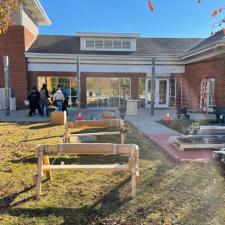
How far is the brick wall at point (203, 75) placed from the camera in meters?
14.6

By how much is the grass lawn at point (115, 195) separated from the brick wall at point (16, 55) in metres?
13.2

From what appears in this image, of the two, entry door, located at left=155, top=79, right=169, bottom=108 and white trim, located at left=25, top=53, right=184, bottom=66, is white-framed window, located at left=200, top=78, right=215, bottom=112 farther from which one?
white trim, located at left=25, top=53, right=184, bottom=66

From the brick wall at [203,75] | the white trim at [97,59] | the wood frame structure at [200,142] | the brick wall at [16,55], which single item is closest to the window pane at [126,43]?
the white trim at [97,59]

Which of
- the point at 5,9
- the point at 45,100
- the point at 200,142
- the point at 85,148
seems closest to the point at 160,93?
the point at 45,100

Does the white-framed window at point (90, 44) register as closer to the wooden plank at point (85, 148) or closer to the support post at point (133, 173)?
the wooden plank at point (85, 148)

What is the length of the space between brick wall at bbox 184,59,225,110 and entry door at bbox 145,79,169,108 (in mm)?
1670

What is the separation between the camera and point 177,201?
399 centimetres

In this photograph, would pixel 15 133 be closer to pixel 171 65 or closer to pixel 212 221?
pixel 212 221

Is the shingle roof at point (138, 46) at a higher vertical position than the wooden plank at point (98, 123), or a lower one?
higher

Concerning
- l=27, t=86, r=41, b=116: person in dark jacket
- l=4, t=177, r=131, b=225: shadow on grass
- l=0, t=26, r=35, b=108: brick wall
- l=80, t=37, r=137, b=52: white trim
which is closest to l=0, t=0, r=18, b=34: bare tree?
l=4, t=177, r=131, b=225: shadow on grass

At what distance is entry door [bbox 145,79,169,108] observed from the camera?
66.2 feet

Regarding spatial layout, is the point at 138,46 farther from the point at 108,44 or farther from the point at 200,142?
the point at 200,142

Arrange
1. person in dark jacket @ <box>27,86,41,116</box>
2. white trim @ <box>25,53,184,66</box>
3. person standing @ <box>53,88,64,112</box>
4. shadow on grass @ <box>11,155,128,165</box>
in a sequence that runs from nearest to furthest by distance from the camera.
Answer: shadow on grass @ <box>11,155,128,165</box>
person standing @ <box>53,88,64,112</box>
person in dark jacket @ <box>27,86,41,116</box>
white trim @ <box>25,53,184,66</box>

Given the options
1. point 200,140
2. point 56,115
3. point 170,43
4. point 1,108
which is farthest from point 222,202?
point 170,43
